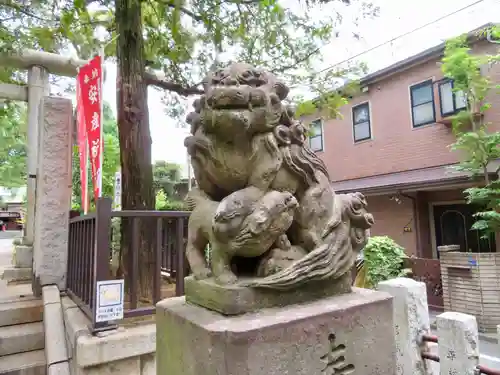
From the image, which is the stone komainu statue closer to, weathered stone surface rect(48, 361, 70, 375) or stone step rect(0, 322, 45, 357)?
weathered stone surface rect(48, 361, 70, 375)

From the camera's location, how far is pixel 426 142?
8758 millimetres

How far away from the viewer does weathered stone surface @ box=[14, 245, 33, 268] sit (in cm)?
505

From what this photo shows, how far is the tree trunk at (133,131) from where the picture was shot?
394cm

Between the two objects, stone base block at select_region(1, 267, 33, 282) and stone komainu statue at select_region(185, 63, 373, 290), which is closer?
stone komainu statue at select_region(185, 63, 373, 290)

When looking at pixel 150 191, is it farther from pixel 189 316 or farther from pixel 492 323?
pixel 492 323

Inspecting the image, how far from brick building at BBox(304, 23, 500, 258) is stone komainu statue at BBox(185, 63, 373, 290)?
21.0 feet

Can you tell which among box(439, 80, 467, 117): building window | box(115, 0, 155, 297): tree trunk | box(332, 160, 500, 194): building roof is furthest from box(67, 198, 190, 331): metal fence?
box(439, 80, 467, 117): building window

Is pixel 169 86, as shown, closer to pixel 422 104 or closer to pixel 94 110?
pixel 94 110

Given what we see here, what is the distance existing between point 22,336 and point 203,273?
8.37ft

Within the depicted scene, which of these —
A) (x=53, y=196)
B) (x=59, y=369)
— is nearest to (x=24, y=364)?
(x=59, y=369)

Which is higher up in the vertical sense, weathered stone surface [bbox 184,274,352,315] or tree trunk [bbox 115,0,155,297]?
tree trunk [bbox 115,0,155,297]

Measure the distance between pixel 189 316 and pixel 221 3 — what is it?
4.17m

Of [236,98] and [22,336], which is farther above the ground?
[236,98]

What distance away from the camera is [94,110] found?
350 centimetres
